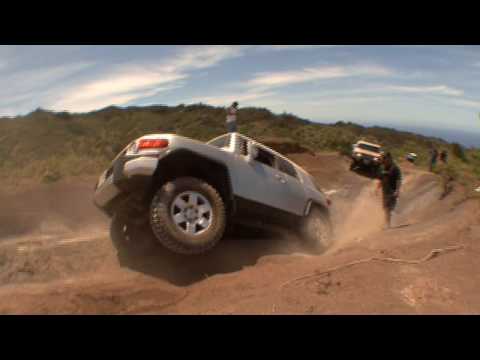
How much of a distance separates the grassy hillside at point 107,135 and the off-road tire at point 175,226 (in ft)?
31.2

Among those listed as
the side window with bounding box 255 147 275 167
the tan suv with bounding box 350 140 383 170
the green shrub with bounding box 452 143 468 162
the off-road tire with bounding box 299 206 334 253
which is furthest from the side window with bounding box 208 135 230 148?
the green shrub with bounding box 452 143 468 162

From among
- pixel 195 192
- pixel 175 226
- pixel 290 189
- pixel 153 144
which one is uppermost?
pixel 153 144

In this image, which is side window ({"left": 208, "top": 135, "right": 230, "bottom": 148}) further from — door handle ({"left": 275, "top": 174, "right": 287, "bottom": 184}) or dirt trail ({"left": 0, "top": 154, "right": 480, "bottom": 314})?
dirt trail ({"left": 0, "top": 154, "right": 480, "bottom": 314})

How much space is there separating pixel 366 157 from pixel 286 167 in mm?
14873

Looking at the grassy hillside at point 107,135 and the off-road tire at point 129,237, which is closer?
the off-road tire at point 129,237

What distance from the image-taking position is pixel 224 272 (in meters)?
5.89

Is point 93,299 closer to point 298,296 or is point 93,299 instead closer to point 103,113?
point 298,296

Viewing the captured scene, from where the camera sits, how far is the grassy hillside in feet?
52.1

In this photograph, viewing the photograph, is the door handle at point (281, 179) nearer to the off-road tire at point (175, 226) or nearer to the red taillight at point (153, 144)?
the off-road tire at point (175, 226)

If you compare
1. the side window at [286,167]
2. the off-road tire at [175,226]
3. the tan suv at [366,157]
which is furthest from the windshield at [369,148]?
the off-road tire at [175,226]

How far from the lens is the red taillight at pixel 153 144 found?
5.21m

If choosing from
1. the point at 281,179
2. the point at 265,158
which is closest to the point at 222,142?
the point at 265,158

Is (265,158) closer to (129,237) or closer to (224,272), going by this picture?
(224,272)

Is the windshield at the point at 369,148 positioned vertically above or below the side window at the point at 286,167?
below
